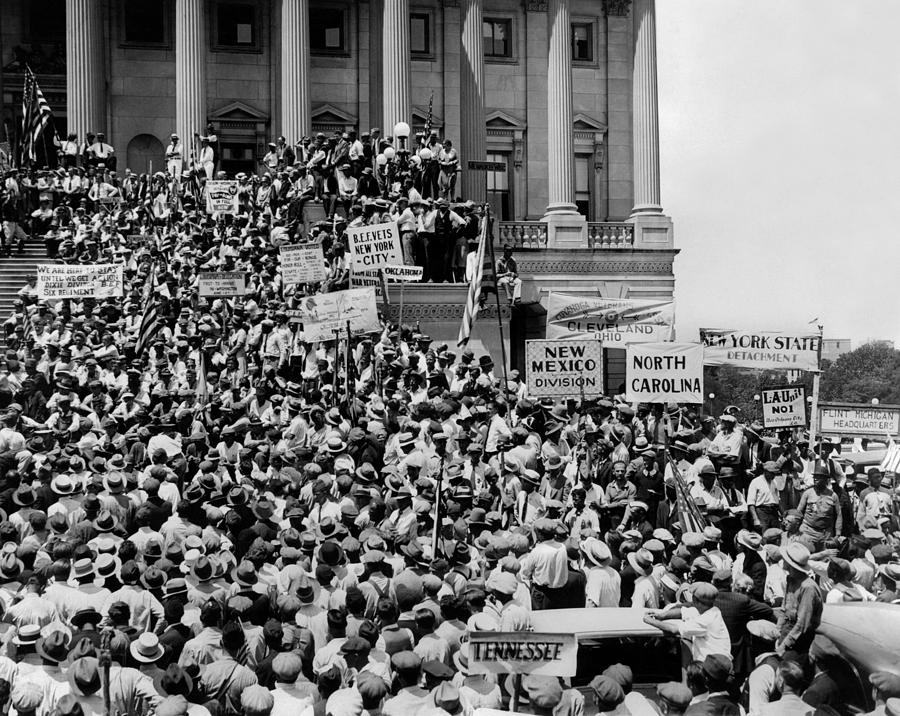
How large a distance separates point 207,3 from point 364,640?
3927cm

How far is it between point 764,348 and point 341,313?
7.56 metres

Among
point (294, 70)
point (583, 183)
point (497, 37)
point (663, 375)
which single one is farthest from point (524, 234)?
point (663, 375)

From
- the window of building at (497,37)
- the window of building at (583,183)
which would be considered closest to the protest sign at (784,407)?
the window of building at (583,183)

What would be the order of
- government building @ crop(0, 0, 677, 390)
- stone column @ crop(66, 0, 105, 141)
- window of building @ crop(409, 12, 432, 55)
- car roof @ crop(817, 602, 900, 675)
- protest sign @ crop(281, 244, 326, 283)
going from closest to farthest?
car roof @ crop(817, 602, 900, 675) → protest sign @ crop(281, 244, 326, 283) → stone column @ crop(66, 0, 105, 141) → government building @ crop(0, 0, 677, 390) → window of building @ crop(409, 12, 432, 55)

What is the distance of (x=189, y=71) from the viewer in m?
40.6

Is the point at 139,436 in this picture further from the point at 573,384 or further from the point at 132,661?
the point at 132,661

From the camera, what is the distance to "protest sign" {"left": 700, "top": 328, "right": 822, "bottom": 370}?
23.4 meters

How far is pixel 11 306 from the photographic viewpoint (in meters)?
29.5

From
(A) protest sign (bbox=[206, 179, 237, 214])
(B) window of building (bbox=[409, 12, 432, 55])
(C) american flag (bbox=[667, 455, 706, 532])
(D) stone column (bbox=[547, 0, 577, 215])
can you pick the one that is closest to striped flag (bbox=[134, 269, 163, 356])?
(A) protest sign (bbox=[206, 179, 237, 214])

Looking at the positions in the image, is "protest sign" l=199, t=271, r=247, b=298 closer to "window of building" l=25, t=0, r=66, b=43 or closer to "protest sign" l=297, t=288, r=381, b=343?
"protest sign" l=297, t=288, r=381, b=343

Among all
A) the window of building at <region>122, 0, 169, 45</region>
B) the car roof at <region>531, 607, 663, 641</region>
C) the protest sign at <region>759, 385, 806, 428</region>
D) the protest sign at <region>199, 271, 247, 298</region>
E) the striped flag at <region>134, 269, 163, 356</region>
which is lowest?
the car roof at <region>531, 607, 663, 641</region>

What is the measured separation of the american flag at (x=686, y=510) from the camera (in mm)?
14508

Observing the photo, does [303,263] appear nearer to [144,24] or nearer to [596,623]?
[596,623]

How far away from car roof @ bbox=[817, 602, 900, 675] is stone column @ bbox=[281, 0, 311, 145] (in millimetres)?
33541
